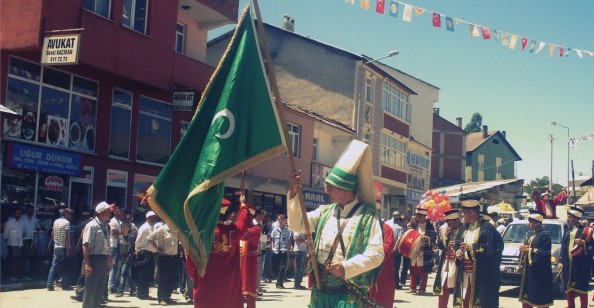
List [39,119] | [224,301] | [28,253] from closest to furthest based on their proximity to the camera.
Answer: [224,301] → [28,253] → [39,119]

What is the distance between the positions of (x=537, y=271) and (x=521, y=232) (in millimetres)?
7719

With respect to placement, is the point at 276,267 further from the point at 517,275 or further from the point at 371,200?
the point at 371,200

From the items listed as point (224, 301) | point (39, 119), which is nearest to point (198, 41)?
point (39, 119)

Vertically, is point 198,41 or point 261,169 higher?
point 198,41

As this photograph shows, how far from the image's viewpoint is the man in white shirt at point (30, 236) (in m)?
16.3

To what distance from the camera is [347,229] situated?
5.65 m

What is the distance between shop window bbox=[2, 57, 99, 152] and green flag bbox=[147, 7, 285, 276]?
1141 cm

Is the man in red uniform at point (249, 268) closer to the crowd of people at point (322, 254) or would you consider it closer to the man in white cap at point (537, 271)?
the crowd of people at point (322, 254)

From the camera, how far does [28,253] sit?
1655 centimetres

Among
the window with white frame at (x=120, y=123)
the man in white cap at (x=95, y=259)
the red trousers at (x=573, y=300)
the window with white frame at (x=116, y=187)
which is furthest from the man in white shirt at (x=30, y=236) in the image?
the red trousers at (x=573, y=300)

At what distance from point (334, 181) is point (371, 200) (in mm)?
337

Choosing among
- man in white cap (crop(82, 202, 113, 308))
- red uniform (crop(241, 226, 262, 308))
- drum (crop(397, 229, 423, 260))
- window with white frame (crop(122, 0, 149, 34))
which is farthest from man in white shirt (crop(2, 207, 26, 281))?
drum (crop(397, 229, 423, 260))

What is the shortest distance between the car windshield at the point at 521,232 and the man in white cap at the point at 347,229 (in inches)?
597

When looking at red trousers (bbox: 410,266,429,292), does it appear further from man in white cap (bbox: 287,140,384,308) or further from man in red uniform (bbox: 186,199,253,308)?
man in white cap (bbox: 287,140,384,308)
